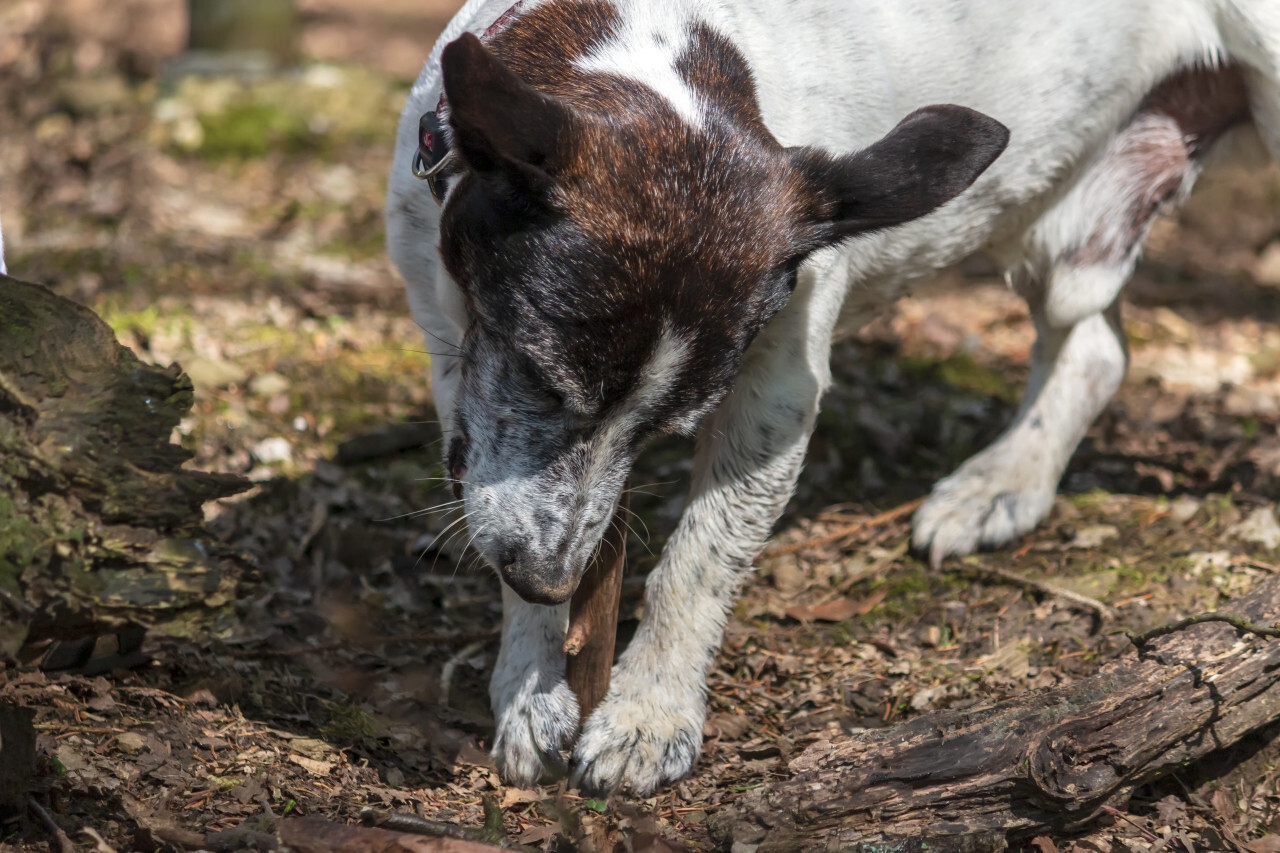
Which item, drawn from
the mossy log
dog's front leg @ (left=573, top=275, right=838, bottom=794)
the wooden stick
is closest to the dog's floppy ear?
dog's front leg @ (left=573, top=275, right=838, bottom=794)

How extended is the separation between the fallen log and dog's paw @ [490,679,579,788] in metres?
0.57

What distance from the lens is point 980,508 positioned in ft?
13.9

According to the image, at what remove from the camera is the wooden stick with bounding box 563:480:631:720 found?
2.98 meters

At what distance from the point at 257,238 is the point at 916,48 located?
4049 mm

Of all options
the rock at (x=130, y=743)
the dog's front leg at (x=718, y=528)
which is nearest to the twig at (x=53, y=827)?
the rock at (x=130, y=743)

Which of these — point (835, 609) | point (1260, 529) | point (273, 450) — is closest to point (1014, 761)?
point (835, 609)

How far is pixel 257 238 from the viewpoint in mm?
6379

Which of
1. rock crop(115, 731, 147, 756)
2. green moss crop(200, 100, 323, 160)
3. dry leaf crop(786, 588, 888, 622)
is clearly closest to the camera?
rock crop(115, 731, 147, 756)

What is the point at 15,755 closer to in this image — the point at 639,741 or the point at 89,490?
the point at 89,490

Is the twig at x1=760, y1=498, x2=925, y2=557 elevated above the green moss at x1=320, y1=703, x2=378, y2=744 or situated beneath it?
situated beneath

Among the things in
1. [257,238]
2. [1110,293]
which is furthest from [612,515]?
[257,238]

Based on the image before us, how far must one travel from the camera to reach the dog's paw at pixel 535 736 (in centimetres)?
304

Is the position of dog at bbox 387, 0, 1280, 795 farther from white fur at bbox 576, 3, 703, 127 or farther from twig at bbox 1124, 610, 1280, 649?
twig at bbox 1124, 610, 1280, 649

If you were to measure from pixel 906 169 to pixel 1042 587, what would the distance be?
1699 mm
